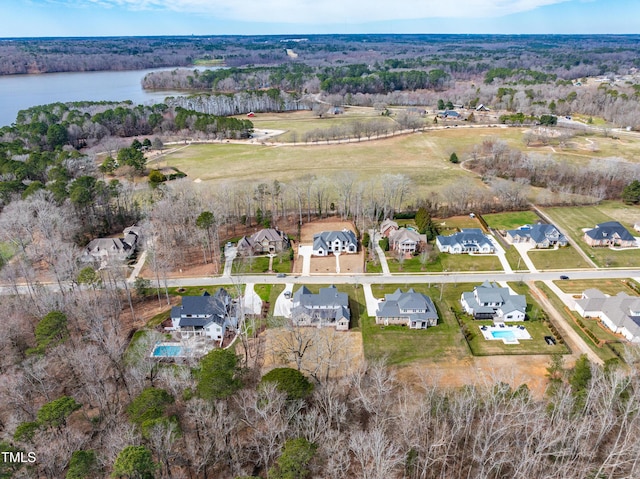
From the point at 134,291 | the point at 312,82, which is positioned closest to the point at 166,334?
the point at 134,291

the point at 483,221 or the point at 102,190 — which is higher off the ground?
the point at 102,190

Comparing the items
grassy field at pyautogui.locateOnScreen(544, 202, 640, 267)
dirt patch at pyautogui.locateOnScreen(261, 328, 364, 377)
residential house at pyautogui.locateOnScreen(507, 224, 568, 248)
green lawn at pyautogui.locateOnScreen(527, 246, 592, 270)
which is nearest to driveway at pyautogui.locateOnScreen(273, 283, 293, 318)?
dirt patch at pyautogui.locateOnScreen(261, 328, 364, 377)

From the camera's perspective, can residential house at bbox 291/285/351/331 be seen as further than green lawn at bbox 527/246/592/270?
No

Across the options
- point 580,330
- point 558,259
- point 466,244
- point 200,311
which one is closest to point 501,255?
point 466,244

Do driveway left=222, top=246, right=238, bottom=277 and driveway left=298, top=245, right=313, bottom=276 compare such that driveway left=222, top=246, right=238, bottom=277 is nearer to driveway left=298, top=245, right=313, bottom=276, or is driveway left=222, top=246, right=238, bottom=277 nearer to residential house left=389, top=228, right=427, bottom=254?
driveway left=298, top=245, right=313, bottom=276

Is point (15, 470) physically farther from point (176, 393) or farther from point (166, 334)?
point (166, 334)
